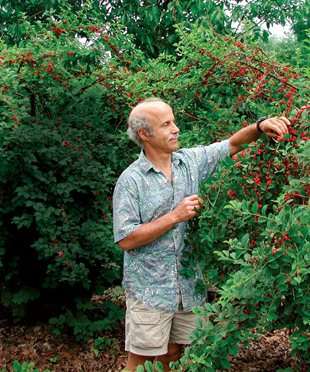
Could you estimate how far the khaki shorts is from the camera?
2.35 meters

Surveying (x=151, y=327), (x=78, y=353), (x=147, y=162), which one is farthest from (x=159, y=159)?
(x=78, y=353)

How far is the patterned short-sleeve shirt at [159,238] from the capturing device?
2.35 meters

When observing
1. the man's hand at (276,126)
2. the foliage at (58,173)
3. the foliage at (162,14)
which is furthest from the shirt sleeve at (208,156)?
the foliage at (162,14)

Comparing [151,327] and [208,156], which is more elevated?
[208,156]

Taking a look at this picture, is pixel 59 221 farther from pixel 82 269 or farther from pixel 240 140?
pixel 240 140

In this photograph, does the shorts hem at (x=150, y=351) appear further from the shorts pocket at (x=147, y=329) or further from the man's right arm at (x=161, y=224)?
the man's right arm at (x=161, y=224)

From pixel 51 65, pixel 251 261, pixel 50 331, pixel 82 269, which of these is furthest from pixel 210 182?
pixel 50 331

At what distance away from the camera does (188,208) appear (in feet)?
7.07

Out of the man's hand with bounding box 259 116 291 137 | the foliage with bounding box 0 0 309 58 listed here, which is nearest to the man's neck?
the man's hand with bounding box 259 116 291 137

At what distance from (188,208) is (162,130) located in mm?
519

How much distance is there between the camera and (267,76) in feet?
8.46

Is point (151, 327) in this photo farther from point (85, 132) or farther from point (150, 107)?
point (85, 132)

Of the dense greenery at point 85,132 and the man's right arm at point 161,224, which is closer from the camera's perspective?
the man's right arm at point 161,224

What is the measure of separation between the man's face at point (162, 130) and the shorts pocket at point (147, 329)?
0.93 meters
